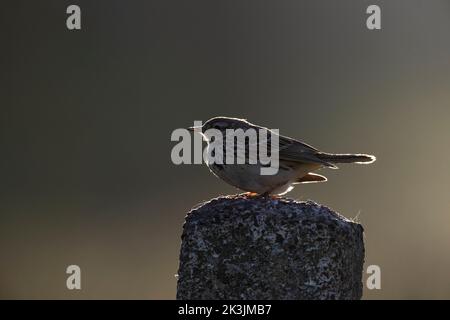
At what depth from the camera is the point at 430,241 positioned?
20578mm

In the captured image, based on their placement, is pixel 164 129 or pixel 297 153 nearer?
pixel 297 153

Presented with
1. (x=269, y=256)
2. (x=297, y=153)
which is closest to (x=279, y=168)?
(x=297, y=153)

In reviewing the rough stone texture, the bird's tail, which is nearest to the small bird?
the bird's tail

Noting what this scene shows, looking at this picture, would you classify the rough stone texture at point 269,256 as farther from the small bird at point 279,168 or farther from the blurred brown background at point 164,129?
the blurred brown background at point 164,129

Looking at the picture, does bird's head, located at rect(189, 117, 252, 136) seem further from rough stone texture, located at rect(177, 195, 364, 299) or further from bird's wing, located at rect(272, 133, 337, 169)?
rough stone texture, located at rect(177, 195, 364, 299)

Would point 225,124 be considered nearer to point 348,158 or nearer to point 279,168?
point 279,168

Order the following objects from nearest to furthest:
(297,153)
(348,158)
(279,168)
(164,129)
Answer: (279,168) < (297,153) < (348,158) < (164,129)

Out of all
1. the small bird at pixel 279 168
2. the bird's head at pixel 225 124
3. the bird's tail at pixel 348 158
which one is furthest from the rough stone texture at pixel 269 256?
the bird's head at pixel 225 124

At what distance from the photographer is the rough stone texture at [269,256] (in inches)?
257

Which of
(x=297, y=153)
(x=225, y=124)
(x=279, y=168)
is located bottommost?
(x=279, y=168)

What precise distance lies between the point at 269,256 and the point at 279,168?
3.29 metres

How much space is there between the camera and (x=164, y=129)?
27.0 m

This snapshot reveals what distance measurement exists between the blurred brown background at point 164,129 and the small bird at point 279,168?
7327 mm

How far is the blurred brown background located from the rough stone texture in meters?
10.4
